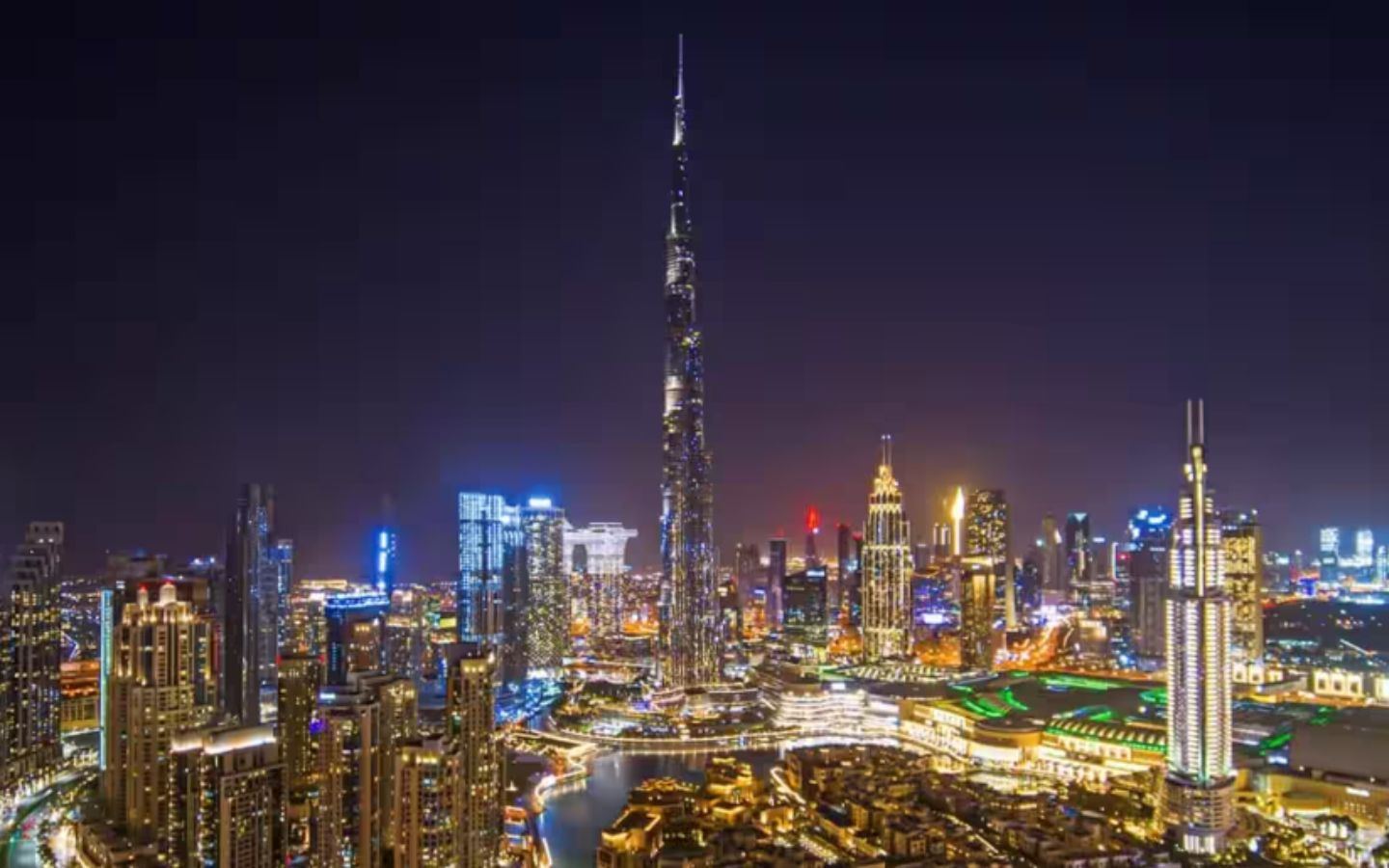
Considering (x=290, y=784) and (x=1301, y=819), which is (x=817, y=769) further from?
(x=290, y=784)

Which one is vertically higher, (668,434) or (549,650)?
(668,434)

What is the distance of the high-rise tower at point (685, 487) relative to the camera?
20.2 meters

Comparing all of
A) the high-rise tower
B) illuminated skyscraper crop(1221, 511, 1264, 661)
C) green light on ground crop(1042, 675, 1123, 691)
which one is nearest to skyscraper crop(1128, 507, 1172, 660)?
illuminated skyscraper crop(1221, 511, 1264, 661)

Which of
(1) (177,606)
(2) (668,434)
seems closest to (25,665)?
(1) (177,606)

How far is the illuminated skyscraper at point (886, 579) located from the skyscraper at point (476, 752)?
50.1ft

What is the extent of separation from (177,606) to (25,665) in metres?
2.96

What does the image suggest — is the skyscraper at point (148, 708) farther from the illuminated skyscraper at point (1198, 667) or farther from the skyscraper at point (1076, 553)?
the skyscraper at point (1076, 553)

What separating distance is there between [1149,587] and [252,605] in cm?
1744

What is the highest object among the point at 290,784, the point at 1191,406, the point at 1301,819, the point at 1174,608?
the point at 1191,406

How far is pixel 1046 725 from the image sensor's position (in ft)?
51.3

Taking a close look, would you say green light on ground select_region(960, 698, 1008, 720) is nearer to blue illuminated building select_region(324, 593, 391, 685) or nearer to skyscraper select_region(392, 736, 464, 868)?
blue illuminated building select_region(324, 593, 391, 685)

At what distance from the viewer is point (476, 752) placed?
28.6ft

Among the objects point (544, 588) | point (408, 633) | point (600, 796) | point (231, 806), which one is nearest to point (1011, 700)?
point (600, 796)

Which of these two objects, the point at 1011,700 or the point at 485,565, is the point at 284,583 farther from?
the point at 1011,700
